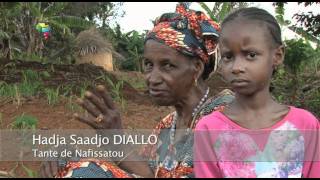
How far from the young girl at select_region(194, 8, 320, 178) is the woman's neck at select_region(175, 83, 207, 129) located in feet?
1.40

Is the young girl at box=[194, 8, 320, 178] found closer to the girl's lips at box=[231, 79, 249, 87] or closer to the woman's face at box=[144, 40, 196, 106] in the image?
the girl's lips at box=[231, 79, 249, 87]

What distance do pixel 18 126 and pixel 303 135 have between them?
2.91m

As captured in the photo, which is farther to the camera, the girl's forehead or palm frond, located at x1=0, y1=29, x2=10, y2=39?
palm frond, located at x1=0, y1=29, x2=10, y2=39

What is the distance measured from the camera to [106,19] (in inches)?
806

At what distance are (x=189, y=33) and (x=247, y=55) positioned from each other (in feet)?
1.74

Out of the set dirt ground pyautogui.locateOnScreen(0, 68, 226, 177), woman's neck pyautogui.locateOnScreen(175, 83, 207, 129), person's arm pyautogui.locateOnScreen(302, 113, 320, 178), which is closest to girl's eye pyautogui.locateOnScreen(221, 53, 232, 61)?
person's arm pyautogui.locateOnScreen(302, 113, 320, 178)

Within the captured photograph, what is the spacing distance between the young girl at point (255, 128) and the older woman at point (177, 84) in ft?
1.13

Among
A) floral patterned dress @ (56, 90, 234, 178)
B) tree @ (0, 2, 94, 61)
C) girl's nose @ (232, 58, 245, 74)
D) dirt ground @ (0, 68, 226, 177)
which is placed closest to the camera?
girl's nose @ (232, 58, 245, 74)

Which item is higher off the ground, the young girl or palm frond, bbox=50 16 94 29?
palm frond, bbox=50 16 94 29

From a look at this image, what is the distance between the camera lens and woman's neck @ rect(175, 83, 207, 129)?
208 cm

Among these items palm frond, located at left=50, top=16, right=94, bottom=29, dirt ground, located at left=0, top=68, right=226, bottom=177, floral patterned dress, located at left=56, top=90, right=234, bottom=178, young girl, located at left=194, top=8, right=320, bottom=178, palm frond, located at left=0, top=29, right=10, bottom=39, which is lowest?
dirt ground, located at left=0, top=68, right=226, bottom=177

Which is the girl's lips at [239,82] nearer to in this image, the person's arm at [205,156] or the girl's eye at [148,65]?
the person's arm at [205,156]

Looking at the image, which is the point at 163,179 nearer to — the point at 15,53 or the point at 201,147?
the point at 201,147

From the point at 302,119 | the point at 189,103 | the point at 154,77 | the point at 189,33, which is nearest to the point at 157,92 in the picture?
the point at 154,77
